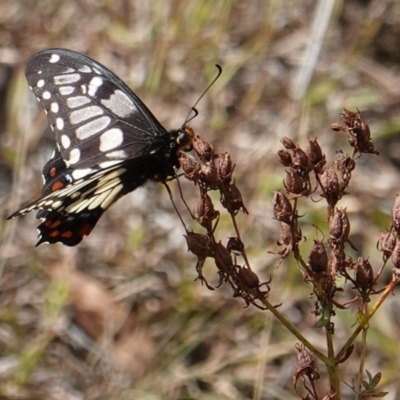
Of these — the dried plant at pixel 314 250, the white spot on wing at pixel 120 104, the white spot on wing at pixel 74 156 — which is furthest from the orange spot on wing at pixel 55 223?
the dried plant at pixel 314 250

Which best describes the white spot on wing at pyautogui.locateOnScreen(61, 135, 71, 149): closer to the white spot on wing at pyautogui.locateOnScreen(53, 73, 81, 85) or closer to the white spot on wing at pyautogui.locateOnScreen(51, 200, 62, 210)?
the white spot on wing at pyautogui.locateOnScreen(53, 73, 81, 85)

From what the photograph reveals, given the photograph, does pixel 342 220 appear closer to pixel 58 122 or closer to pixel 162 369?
pixel 58 122

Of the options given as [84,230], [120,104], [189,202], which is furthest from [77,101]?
[189,202]

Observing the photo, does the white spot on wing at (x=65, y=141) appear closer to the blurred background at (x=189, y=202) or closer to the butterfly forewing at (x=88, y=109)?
the butterfly forewing at (x=88, y=109)

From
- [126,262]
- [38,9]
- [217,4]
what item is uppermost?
[38,9]

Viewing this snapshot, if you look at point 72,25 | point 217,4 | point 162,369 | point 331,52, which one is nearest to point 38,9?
point 72,25

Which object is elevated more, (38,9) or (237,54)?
(38,9)

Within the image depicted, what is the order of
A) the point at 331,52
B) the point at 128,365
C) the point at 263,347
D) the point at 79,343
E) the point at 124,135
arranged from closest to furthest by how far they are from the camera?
the point at 124,135 < the point at 263,347 < the point at 128,365 < the point at 79,343 < the point at 331,52
